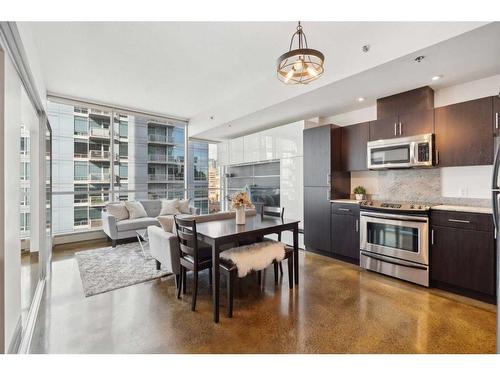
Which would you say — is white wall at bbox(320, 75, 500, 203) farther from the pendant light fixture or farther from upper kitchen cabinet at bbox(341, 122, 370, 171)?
the pendant light fixture

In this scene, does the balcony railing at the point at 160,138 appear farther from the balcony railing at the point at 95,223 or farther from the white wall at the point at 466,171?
the white wall at the point at 466,171

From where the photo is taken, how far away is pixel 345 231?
3652 millimetres

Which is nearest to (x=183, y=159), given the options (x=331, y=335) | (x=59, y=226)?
(x=59, y=226)

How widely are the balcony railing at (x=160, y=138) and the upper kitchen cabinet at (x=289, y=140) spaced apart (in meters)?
2.80

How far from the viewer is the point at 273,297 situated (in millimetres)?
2580

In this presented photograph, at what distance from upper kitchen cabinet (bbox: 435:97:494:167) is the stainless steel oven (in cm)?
70

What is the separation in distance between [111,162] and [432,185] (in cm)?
571

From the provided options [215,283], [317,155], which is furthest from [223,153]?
[215,283]

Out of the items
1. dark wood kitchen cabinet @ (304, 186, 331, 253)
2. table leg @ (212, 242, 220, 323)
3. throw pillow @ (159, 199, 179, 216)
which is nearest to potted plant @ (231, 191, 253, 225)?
table leg @ (212, 242, 220, 323)

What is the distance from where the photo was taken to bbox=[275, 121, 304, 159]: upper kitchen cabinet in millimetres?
4347

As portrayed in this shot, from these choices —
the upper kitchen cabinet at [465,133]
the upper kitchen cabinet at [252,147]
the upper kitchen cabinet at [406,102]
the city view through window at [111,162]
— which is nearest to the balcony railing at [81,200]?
the city view through window at [111,162]

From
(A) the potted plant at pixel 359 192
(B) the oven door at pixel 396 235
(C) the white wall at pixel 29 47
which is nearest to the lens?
(C) the white wall at pixel 29 47

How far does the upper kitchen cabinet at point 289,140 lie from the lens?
435 cm

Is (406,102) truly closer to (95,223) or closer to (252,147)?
(252,147)
